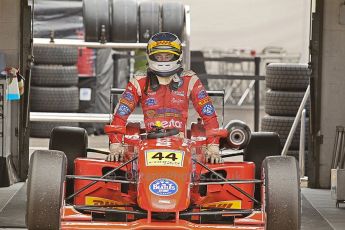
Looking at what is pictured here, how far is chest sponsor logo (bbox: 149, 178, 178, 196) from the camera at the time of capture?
27.4ft

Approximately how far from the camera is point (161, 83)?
968 cm

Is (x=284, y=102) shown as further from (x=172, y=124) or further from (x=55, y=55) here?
(x=172, y=124)

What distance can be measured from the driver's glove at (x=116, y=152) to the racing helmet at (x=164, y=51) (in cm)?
66

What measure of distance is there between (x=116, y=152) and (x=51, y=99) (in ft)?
31.6

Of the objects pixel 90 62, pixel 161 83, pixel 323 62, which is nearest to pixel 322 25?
pixel 323 62

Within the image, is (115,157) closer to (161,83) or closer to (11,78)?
(161,83)

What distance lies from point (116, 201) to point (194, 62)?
12184 millimetres

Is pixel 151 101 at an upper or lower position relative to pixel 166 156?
upper

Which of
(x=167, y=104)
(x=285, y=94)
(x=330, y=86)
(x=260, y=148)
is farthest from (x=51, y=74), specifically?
(x=167, y=104)

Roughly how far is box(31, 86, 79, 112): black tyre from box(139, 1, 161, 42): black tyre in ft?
9.78

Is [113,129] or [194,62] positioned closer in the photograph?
[113,129]

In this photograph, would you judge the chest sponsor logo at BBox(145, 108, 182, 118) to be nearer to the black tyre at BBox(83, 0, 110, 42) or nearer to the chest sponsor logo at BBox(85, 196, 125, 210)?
the chest sponsor logo at BBox(85, 196, 125, 210)

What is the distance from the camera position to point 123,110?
9.59m

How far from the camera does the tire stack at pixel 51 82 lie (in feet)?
62.1
